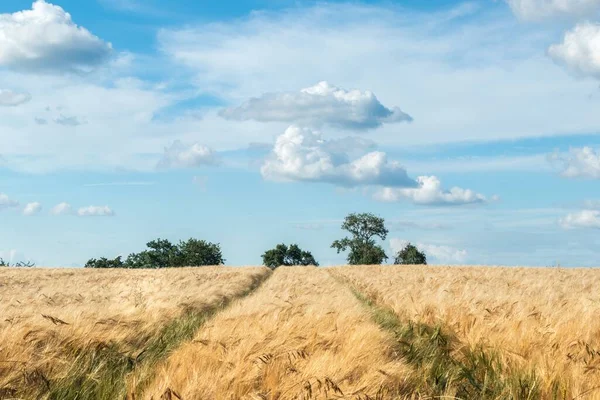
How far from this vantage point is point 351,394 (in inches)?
162

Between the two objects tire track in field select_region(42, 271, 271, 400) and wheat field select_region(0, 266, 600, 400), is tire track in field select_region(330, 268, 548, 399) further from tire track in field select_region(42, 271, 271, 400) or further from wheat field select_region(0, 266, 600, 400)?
tire track in field select_region(42, 271, 271, 400)

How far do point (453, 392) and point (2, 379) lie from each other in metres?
3.81

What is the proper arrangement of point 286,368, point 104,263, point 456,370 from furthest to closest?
point 104,263 → point 456,370 → point 286,368

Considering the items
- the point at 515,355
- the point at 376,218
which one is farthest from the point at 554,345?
the point at 376,218

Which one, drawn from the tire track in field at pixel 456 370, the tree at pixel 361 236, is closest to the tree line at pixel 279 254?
the tree at pixel 361 236

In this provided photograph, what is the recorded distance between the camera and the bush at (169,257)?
70.9 metres

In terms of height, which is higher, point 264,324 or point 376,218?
point 376,218

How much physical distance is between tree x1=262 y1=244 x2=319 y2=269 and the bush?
261 inches

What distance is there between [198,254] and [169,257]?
11.6 feet

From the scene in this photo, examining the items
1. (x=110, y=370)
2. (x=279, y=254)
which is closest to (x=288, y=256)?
(x=279, y=254)

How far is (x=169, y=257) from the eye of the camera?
71.7m

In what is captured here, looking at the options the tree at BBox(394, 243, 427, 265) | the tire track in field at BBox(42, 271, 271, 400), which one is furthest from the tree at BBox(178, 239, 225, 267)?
the tire track in field at BBox(42, 271, 271, 400)

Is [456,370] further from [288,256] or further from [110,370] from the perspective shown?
[288,256]

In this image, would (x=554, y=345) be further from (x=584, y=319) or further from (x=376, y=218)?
(x=376, y=218)
